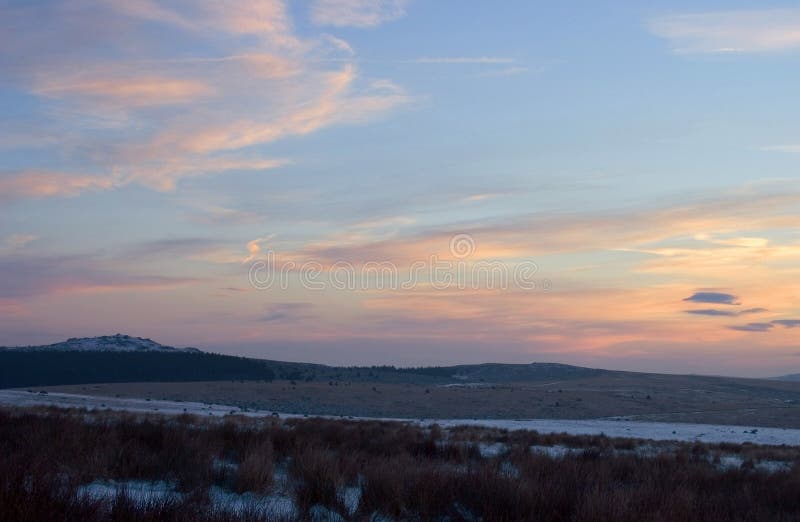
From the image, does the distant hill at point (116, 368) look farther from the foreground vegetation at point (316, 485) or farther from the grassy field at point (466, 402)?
the foreground vegetation at point (316, 485)

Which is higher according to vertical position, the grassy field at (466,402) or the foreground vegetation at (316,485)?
the foreground vegetation at (316,485)

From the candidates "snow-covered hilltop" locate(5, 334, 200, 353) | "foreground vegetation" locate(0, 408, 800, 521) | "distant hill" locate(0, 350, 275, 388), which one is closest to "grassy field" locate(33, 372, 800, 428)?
"distant hill" locate(0, 350, 275, 388)

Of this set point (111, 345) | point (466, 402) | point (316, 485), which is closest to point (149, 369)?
point (111, 345)

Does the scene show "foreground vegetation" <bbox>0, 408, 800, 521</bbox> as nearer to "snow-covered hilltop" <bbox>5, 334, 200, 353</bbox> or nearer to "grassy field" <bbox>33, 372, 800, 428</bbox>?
"grassy field" <bbox>33, 372, 800, 428</bbox>

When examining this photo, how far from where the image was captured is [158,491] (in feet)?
29.3

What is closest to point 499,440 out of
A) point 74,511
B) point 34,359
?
point 74,511

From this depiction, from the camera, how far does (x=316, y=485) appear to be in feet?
31.0

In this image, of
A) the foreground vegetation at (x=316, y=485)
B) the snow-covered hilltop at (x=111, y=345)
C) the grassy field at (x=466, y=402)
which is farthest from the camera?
the snow-covered hilltop at (x=111, y=345)

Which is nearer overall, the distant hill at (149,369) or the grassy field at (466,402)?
the grassy field at (466,402)

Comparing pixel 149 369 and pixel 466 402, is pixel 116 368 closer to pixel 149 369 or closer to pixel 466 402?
pixel 149 369

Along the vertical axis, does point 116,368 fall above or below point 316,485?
below

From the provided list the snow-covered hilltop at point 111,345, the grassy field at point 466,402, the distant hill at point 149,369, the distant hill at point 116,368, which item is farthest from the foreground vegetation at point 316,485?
the snow-covered hilltop at point 111,345

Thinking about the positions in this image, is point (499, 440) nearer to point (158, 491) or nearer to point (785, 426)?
point (158, 491)

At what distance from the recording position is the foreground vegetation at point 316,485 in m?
6.53
